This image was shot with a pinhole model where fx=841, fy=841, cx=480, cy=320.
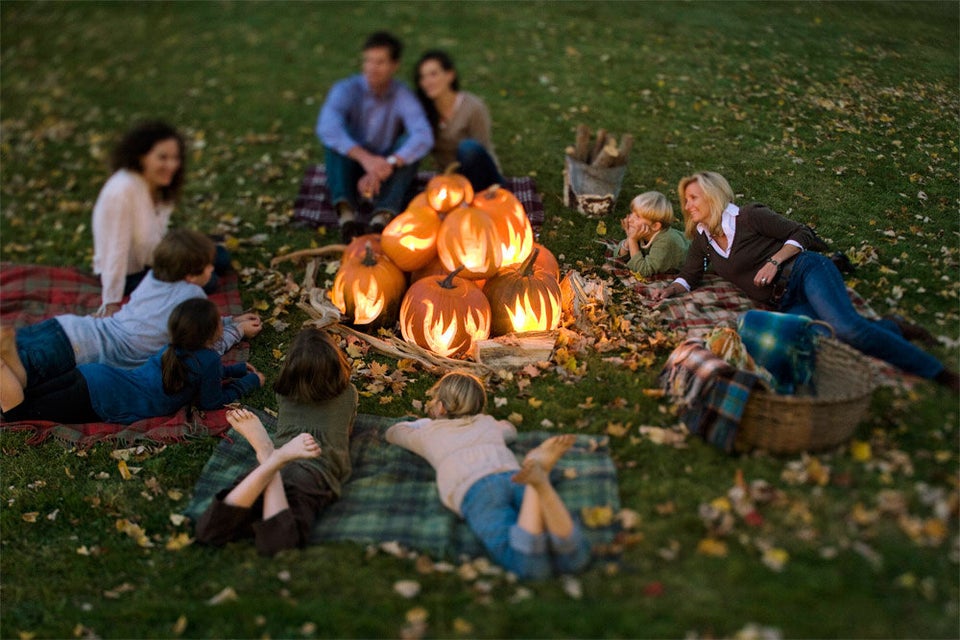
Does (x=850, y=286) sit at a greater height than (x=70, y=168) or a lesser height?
greater

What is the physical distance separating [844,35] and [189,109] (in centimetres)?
981

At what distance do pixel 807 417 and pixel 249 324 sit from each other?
4581mm

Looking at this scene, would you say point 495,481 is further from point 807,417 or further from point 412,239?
point 412,239

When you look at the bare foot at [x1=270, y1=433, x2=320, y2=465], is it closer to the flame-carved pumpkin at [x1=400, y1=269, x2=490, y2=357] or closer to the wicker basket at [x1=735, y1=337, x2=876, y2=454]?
the flame-carved pumpkin at [x1=400, y1=269, x2=490, y2=357]

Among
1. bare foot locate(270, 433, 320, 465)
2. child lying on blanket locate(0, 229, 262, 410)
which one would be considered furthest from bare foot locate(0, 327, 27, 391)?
bare foot locate(270, 433, 320, 465)

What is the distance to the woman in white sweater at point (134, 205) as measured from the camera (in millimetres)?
7980

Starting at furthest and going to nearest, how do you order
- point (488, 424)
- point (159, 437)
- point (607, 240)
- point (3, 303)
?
point (3, 303) < point (607, 240) < point (159, 437) < point (488, 424)

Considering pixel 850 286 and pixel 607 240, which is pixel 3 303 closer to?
pixel 607 240

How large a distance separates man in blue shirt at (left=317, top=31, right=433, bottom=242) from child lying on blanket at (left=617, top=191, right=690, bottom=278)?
2615 mm

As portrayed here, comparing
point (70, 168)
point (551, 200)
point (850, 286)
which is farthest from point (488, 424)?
point (70, 168)

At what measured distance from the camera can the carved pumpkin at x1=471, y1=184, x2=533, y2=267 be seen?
7023 mm

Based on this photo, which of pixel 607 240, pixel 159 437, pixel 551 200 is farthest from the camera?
pixel 551 200

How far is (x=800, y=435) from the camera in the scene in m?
4.75

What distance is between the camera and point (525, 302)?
6.56 meters
